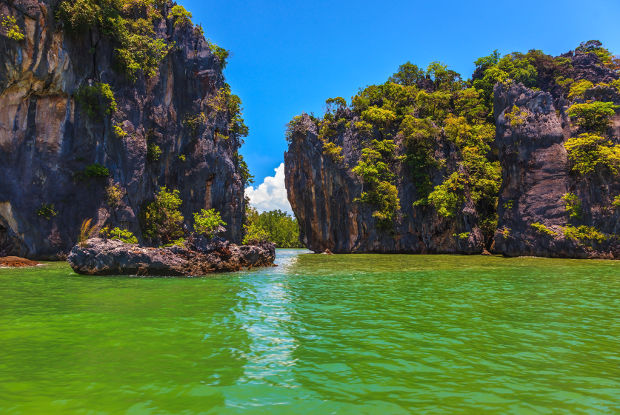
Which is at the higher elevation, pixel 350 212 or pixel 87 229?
pixel 350 212

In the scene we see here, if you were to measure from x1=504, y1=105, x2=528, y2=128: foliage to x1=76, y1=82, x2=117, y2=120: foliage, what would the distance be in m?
31.7

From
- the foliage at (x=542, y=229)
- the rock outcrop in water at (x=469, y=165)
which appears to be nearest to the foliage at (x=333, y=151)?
the rock outcrop in water at (x=469, y=165)

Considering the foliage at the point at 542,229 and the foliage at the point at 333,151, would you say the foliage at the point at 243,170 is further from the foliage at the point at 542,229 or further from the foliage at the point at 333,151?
the foliage at the point at 542,229

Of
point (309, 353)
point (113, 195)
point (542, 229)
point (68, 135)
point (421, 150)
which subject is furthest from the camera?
point (421, 150)

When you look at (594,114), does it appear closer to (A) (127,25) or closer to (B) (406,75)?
(B) (406,75)

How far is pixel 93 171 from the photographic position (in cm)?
2317

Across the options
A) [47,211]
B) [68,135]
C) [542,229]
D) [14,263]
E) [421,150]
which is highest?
[421,150]

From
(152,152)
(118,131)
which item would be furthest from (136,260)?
(152,152)

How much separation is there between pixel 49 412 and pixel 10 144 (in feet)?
79.7

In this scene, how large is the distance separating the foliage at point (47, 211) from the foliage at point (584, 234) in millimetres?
35138

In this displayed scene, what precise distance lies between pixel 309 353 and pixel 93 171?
22.9 meters

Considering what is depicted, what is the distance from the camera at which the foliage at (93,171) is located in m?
23.1

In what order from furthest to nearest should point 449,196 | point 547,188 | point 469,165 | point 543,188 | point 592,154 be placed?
point 469,165 < point 449,196 < point 543,188 < point 547,188 < point 592,154

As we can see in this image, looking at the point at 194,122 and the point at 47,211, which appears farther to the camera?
the point at 194,122
